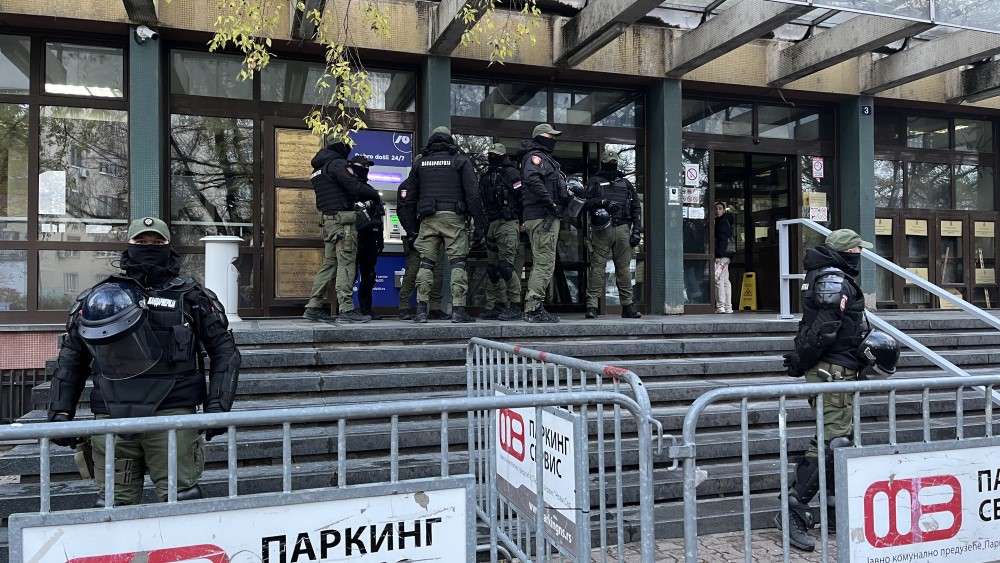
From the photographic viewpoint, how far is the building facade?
8.02 m

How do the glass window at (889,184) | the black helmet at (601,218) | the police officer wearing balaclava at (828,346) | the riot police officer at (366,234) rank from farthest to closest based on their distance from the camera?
the glass window at (889,184) < the black helmet at (601,218) < the riot police officer at (366,234) < the police officer wearing balaclava at (828,346)

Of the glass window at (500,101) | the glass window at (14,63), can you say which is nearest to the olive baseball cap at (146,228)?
the glass window at (14,63)

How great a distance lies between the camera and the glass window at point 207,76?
28.2ft

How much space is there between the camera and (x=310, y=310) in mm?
7504

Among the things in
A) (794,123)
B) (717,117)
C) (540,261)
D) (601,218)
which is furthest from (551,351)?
(794,123)

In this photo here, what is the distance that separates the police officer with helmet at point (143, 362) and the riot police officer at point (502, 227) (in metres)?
4.69

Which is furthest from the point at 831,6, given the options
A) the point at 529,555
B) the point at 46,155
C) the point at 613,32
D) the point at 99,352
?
the point at 46,155

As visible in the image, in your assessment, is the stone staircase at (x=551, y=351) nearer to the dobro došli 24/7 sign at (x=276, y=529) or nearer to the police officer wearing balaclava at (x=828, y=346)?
the police officer wearing balaclava at (x=828, y=346)

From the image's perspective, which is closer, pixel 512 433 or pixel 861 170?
pixel 512 433

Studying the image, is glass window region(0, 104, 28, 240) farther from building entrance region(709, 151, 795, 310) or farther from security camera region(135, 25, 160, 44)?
building entrance region(709, 151, 795, 310)

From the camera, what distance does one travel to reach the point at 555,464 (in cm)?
284

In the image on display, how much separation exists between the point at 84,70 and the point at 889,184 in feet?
39.5

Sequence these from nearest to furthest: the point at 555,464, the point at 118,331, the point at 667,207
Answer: the point at 555,464
the point at 118,331
the point at 667,207

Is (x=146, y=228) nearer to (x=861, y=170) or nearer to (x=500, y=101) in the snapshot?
(x=500, y=101)
